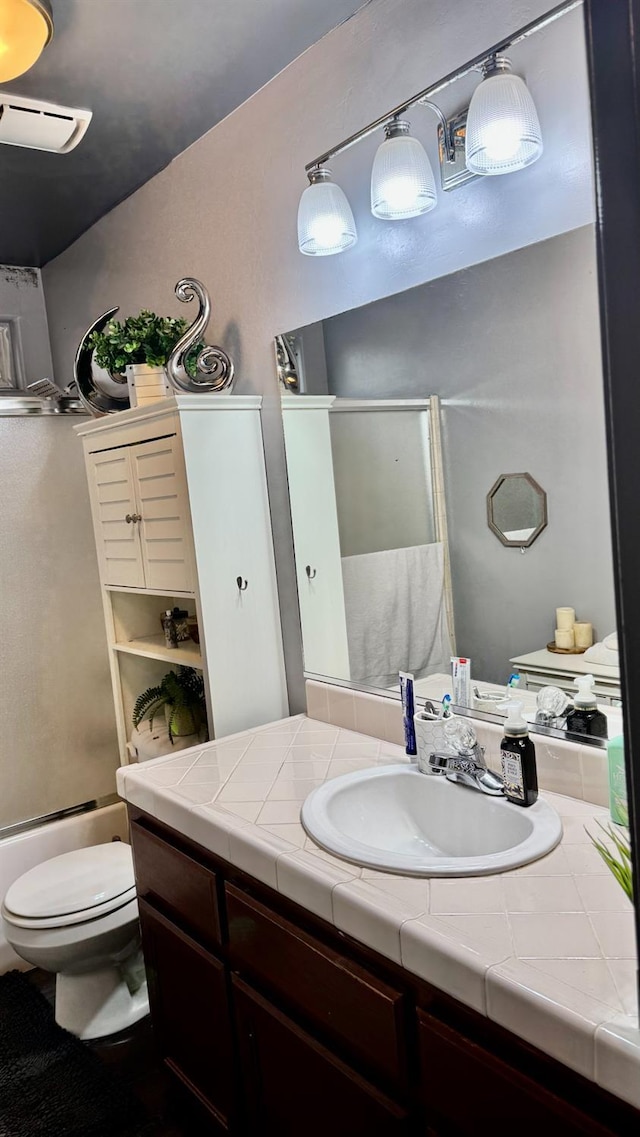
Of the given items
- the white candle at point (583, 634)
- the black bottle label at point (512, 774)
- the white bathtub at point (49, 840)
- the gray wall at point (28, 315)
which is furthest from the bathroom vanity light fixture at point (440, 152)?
the white bathtub at point (49, 840)

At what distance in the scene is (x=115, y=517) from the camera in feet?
7.86

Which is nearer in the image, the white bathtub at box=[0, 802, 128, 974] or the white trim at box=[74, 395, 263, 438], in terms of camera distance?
the white trim at box=[74, 395, 263, 438]

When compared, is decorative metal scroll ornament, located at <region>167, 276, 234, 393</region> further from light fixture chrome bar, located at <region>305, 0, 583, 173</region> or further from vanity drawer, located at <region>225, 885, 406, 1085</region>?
vanity drawer, located at <region>225, 885, 406, 1085</region>

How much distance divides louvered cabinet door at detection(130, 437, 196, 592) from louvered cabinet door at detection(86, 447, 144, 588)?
4 centimetres

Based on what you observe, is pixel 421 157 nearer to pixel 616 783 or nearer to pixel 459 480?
pixel 459 480

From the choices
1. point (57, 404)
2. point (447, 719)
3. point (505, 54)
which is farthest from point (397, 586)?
point (57, 404)

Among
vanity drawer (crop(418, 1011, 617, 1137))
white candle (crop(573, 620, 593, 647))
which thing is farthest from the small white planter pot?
vanity drawer (crop(418, 1011, 617, 1137))

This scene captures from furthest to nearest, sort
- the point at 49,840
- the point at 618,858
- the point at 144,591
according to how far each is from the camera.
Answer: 1. the point at 49,840
2. the point at 144,591
3. the point at 618,858

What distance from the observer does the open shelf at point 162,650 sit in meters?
2.18

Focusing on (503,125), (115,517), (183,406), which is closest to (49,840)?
(115,517)

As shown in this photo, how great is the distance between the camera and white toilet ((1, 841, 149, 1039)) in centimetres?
202

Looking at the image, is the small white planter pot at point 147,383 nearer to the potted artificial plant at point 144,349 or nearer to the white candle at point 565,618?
the potted artificial plant at point 144,349

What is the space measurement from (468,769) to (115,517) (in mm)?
1366

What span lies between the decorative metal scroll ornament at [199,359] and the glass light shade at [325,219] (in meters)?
0.40
